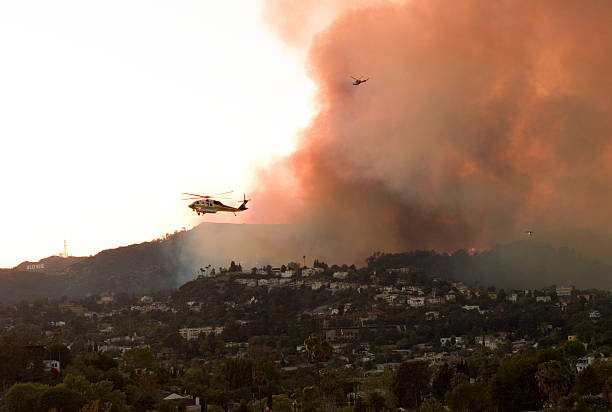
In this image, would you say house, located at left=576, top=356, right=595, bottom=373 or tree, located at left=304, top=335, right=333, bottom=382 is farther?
house, located at left=576, top=356, right=595, bottom=373

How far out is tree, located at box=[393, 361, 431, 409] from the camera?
125938mm

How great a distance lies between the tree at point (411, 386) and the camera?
126 meters

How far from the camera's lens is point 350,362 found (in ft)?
643

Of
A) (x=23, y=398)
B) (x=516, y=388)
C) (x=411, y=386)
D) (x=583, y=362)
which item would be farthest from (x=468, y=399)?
(x=23, y=398)

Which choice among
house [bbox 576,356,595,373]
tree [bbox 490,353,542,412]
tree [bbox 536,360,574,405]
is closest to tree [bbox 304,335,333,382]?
tree [bbox 490,353,542,412]

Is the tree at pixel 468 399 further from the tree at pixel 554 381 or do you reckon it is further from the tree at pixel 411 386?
the tree at pixel 411 386

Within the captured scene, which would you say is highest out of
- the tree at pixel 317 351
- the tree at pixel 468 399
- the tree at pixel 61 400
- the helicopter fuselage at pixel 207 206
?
the helicopter fuselage at pixel 207 206

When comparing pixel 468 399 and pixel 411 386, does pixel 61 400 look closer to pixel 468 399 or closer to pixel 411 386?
pixel 468 399

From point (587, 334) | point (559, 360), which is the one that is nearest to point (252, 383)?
point (559, 360)

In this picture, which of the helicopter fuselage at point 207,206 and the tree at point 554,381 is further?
the helicopter fuselage at point 207,206

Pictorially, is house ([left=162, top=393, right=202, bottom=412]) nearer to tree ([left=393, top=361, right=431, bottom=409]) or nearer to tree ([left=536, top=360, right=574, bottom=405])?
tree ([left=393, top=361, right=431, bottom=409])

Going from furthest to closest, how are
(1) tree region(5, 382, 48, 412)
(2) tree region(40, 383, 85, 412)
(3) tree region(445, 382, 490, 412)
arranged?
(3) tree region(445, 382, 490, 412)
(2) tree region(40, 383, 85, 412)
(1) tree region(5, 382, 48, 412)

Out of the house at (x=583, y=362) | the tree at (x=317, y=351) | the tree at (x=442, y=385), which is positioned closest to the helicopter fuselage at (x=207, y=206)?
the tree at (x=317, y=351)

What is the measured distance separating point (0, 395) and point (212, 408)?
→ 2423 centimetres
